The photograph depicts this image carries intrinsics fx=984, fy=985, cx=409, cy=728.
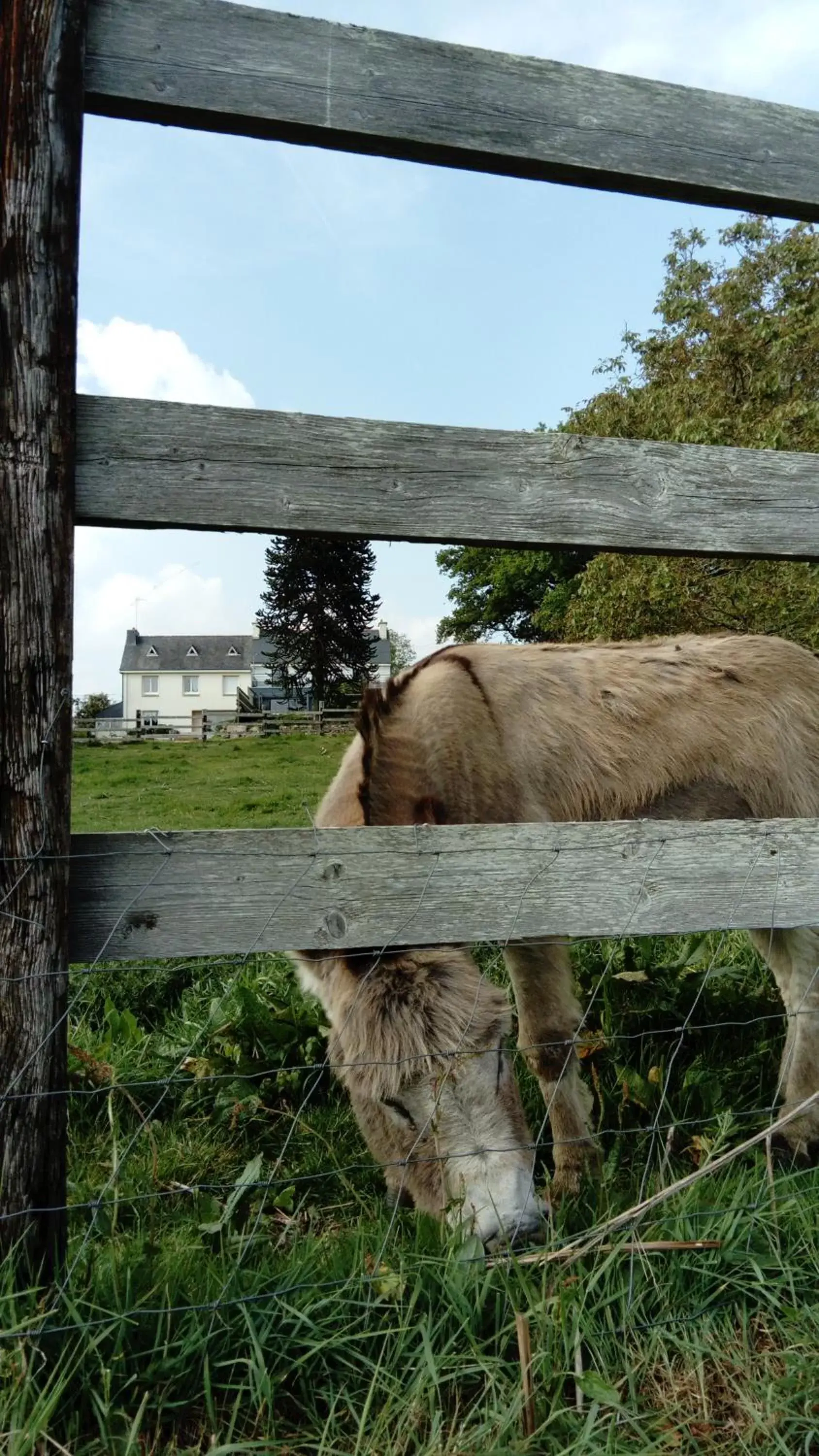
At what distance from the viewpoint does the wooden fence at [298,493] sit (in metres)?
1.99

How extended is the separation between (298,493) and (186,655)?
89467 millimetres

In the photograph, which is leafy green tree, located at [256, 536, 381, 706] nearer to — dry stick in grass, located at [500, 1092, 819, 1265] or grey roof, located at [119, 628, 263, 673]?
grey roof, located at [119, 628, 263, 673]

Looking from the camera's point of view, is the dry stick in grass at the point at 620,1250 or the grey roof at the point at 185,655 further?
the grey roof at the point at 185,655

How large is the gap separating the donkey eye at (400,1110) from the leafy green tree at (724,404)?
1186cm

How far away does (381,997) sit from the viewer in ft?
8.80

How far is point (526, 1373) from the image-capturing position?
75.7 inches

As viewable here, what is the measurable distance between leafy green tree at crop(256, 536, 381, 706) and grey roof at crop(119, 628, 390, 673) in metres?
36.3

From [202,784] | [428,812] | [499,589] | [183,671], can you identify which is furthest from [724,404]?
[183,671]

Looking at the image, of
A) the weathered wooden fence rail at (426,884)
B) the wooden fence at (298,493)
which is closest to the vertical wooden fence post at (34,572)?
the wooden fence at (298,493)

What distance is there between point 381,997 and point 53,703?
122cm

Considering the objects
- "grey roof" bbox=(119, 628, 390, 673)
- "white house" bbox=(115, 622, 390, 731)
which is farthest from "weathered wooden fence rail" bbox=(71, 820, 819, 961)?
"grey roof" bbox=(119, 628, 390, 673)

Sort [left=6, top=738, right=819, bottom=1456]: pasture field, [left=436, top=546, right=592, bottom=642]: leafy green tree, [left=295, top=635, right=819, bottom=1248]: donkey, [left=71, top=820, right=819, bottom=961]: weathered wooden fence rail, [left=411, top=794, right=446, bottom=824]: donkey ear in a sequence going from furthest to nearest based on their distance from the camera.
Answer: [left=436, top=546, right=592, bottom=642]: leafy green tree → [left=411, top=794, right=446, bottom=824]: donkey ear → [left=295, top=635, right=819, bottom=1248]: donkey → [left=71, top=820, right=819, bottom=961]: weathered wooden fence rail → [left=6, top=738, right=819, bottom=1456]: pasture field

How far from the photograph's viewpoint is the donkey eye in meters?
2.60

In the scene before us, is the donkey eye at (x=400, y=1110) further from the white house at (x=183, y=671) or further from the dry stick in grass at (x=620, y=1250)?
the white house at (x=183, y=671)
